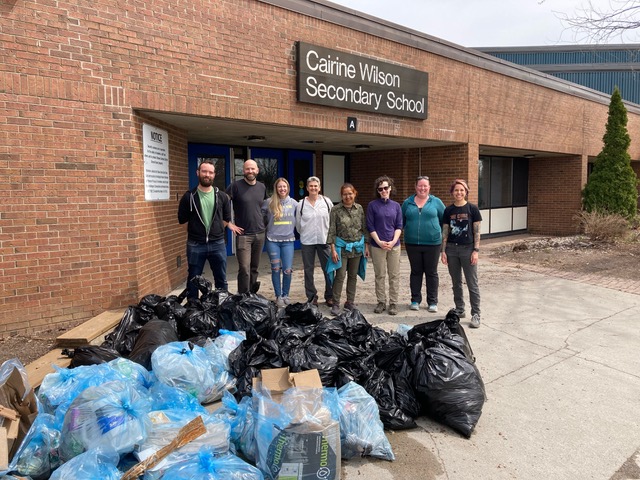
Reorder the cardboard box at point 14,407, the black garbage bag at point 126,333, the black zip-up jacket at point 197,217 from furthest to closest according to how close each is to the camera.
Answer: the black zip-up jacket at point 197,217 → the black garbage bag at point 126,333 → the cardboard box at point 14,407

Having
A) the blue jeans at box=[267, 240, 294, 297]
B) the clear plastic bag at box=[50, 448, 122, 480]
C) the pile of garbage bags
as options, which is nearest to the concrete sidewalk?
the pile of garbage bags

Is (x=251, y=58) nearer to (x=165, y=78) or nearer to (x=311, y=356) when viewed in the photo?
(x=165, y=78)

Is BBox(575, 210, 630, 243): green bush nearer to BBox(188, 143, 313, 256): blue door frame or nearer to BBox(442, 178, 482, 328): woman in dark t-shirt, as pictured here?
BBox(188, 143, 313, 256): blue door frame

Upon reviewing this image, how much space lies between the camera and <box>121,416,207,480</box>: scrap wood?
99.0 inches

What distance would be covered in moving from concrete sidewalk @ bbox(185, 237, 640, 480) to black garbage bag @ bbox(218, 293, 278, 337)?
1.62 meters

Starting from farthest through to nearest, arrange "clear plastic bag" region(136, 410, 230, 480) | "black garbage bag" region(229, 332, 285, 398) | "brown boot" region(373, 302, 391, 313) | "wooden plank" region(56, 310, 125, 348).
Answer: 1. "brown boot" region(373, 302, 391, 313)
2. "wooden plank" region(56, 310, 125, 348)
3. "black garbage bag" region(229, 332, 285, 398)
4. "clear plastic bag" region(136, 410, 230, 480)

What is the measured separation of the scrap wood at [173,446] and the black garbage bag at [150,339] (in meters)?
1.41

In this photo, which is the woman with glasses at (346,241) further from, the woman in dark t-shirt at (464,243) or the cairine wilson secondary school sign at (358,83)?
the cairine wilson secondary school sign at (358,83)

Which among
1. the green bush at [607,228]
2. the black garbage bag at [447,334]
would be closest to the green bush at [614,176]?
the green bush at [607,228]

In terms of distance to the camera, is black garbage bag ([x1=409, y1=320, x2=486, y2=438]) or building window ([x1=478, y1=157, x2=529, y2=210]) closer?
black garbage bag ([x1=409, y1=320, x2=486, y2=438])

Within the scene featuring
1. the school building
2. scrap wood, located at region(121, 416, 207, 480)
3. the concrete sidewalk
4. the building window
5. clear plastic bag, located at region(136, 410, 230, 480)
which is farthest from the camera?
the building window

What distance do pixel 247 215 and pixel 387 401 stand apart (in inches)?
141

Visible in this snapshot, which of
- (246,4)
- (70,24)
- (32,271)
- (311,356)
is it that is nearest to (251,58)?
(246,4)

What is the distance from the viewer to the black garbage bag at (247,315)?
484 centimetres
